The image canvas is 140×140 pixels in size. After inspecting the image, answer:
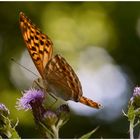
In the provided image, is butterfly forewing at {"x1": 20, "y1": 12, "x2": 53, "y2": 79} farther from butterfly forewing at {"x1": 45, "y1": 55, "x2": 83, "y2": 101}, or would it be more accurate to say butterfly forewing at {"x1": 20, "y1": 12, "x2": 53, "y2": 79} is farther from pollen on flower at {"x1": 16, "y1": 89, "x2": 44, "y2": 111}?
pollen on flower at {"x1": 16, "y1": 89, "x2": 44, "y2": 111}

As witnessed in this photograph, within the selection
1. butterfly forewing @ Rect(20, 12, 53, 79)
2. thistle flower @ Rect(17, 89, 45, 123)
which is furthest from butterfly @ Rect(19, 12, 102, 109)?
thistle flower @ Rect(17, 89, 45, 123)

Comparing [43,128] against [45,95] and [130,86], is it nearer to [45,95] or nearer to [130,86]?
[45,95]

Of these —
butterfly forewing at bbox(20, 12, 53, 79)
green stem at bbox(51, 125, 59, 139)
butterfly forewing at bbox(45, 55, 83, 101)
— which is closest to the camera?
green stem at bbox(51, 125, 59, 139)

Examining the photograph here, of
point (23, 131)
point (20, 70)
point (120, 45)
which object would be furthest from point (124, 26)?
point (23, 131)

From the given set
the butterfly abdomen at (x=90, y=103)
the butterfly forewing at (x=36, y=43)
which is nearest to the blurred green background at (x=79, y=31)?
the butterfly forewing at (x=36, y=43)

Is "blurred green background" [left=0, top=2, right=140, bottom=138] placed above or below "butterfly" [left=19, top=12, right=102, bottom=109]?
below

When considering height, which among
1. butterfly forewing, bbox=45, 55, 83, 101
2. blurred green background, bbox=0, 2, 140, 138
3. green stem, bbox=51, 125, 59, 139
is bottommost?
blurred green background, bbox=0, 2, 140, 138
